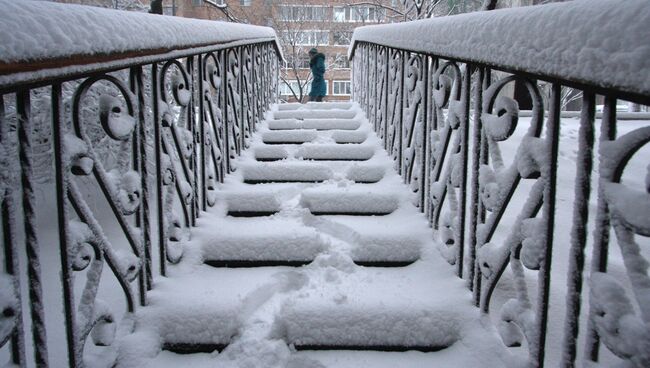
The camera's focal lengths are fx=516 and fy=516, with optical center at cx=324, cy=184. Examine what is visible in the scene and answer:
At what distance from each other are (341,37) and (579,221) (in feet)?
94.5

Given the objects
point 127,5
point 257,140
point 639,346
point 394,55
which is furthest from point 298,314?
point 127,5

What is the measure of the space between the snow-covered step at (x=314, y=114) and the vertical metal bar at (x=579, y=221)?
4.12 metres

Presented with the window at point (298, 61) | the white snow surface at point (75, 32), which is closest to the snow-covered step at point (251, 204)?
the white snow surface at point (75, 32)

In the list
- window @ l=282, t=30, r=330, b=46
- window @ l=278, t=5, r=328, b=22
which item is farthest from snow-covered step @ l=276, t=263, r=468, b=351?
window @ l=282, t=30, r=330, b=46

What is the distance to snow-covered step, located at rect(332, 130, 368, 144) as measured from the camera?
4352 millimetres

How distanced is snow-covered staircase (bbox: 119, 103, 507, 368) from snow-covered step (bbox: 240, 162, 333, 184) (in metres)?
0.17

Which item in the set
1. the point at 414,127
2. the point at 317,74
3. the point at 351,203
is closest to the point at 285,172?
the point at 351,203

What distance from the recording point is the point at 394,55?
3572mm

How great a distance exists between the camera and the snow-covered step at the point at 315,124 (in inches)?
188

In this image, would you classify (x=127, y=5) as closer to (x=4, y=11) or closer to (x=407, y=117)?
(x=407, y=117)

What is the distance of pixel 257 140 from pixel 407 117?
1.59 metres

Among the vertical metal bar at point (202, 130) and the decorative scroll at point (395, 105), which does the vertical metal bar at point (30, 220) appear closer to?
the vertical metal bar at point (202, 130)

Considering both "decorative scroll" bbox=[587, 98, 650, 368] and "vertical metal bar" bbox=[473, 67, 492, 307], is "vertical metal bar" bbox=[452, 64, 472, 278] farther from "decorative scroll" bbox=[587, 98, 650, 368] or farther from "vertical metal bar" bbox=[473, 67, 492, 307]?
"decorative scroll" bbox=[587, 98, 650, 368]

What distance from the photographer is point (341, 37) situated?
94.5 ft
